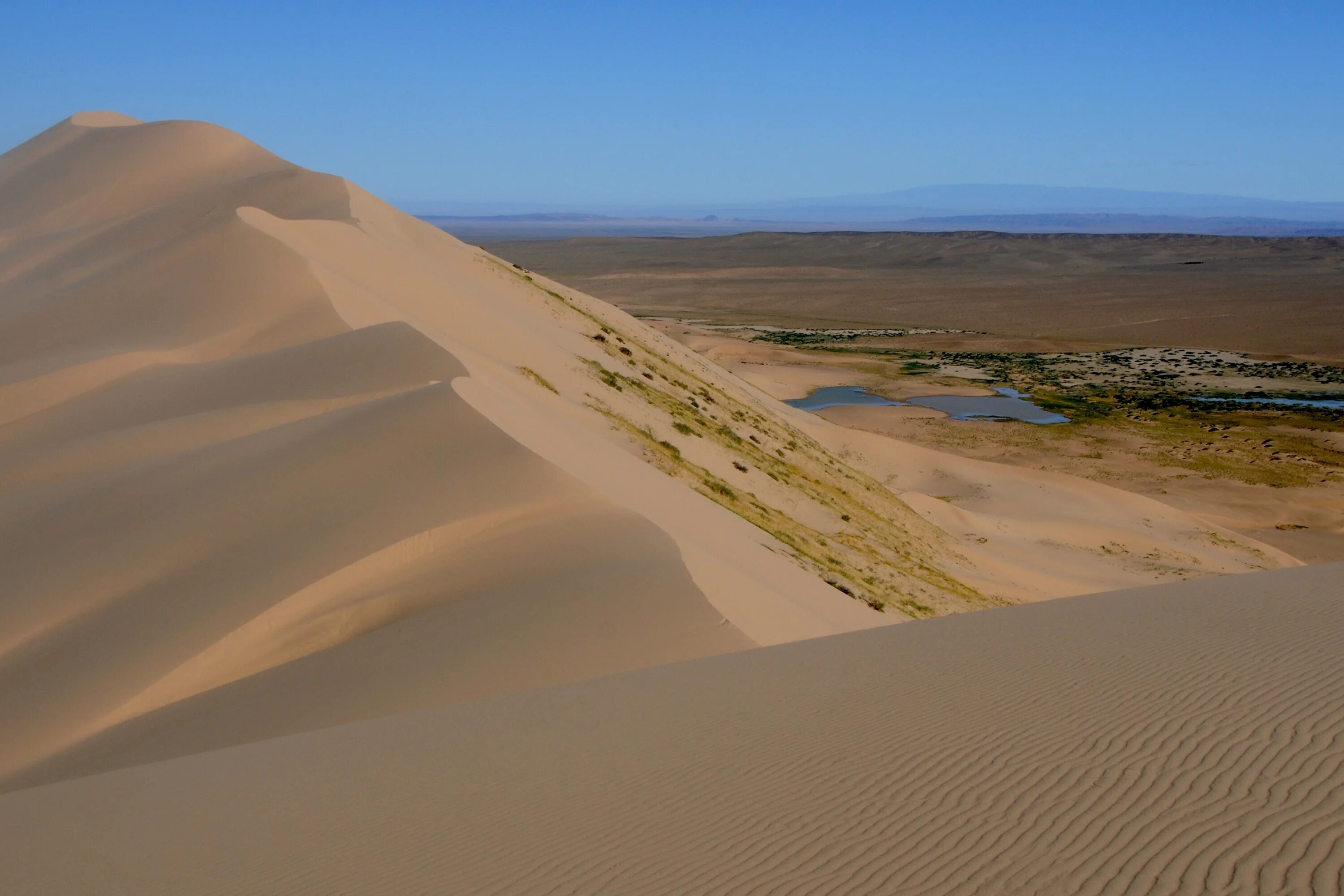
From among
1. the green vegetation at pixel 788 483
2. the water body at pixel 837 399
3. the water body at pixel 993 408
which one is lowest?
the water body at pixel 993 408

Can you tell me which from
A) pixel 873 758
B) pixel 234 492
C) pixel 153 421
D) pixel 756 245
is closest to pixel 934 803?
pixel 873 758

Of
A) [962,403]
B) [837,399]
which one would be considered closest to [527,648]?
[837,399]

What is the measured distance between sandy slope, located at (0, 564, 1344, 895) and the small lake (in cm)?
2958

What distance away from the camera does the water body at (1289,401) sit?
38719mm

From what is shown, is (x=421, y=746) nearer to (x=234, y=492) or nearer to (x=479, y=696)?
(x=479, y=696)

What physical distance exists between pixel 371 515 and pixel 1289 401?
38715 mm

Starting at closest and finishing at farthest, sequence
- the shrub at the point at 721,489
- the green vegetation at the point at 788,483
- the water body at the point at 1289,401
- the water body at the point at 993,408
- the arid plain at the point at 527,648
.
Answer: the arid plain at the point at 527,648, the green vegetation at the point at 788,483, the shrub at the point at 721,489, the water body at the point at 993,408, the water body at the point at 1289,401

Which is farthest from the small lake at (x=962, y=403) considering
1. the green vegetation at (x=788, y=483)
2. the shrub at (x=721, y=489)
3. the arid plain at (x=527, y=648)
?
the shrub at (x=721, y=489)

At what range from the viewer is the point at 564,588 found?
9500 millimetres

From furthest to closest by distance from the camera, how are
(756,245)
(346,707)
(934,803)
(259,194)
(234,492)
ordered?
(756,245)
(259,194)
(234,492)
(346,707)
(934,803)

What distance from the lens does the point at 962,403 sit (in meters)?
40.2

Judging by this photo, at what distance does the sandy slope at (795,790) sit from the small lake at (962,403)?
29.6 m

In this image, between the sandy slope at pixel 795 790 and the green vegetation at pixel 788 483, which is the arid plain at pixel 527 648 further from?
the green vegetation at pixel 788 483

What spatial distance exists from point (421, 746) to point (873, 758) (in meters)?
2.95
